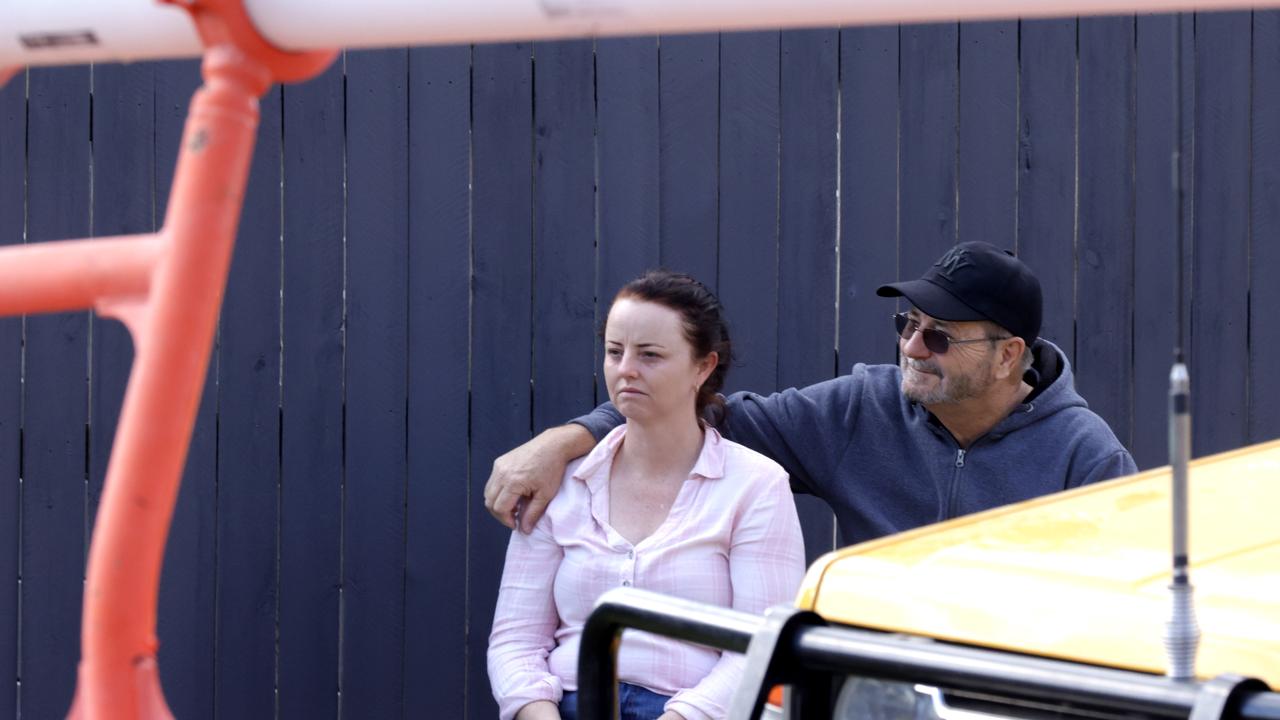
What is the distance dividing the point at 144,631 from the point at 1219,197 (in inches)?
151

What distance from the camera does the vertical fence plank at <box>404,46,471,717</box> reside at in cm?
418

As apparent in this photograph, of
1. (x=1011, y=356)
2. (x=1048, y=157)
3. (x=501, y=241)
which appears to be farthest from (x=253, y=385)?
(x=1048, y=157)

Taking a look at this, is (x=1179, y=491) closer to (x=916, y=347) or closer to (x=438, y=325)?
(x=916, y=347)

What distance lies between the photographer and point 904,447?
3.41 meters

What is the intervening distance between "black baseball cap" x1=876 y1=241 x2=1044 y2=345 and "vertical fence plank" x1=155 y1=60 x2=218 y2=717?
6.34ft

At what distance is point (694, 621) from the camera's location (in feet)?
4.09

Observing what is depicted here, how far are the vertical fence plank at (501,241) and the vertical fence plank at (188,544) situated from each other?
747mm

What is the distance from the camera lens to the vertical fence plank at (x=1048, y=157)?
13.7 feet

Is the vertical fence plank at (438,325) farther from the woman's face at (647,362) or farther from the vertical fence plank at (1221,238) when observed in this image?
the vertical fence plank at (1221,238)

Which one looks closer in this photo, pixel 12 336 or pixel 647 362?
pixel 647 362

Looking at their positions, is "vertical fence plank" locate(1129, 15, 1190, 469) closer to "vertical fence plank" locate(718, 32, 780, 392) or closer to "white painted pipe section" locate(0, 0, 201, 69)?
"vertical fence plank" locate(718, 32, 780, 392)

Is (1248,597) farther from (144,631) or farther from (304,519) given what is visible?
(304,519)

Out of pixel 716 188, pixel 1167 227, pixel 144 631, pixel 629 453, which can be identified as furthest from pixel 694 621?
pixel 1167 227

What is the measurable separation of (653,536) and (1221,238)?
199 cm
